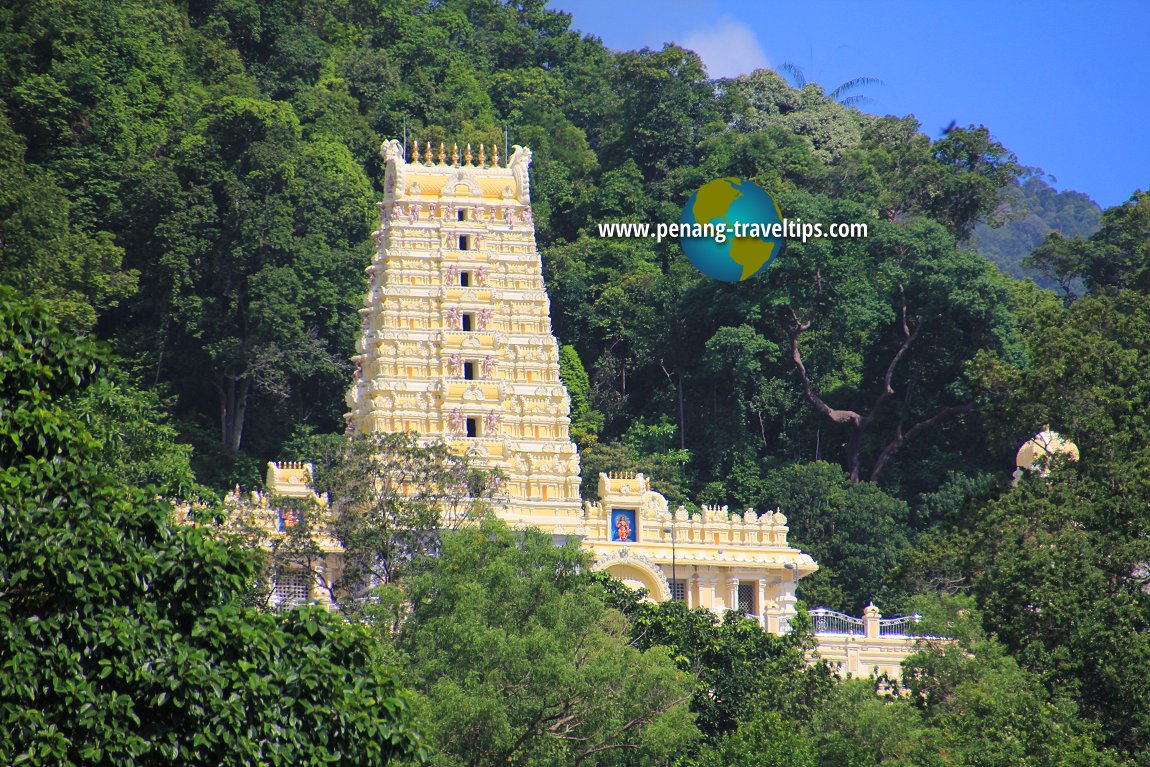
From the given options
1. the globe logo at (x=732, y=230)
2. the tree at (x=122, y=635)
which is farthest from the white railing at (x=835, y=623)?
the tree at (x=122, y=635)

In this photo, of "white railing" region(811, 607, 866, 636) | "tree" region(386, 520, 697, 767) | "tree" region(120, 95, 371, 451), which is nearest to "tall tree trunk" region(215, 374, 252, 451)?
"tree" region(120, 95, 371, 451)

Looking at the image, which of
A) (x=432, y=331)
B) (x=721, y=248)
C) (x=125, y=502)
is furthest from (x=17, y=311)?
(x=721, y=248)

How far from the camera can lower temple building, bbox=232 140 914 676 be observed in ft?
204

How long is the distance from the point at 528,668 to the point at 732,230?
132ft

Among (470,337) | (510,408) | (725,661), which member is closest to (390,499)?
(725,661)

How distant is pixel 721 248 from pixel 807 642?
2756 centimetres

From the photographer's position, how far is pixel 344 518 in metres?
53.0

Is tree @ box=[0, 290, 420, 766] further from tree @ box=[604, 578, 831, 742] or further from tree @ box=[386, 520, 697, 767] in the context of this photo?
tree @ box=[604, 578, 831, 742]

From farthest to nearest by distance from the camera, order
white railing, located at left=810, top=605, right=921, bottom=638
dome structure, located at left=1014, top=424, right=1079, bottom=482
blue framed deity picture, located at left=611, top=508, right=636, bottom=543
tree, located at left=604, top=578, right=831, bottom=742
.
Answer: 1. blue framed deity picture, located at left=611, top=508, right=636, bottom=543
2. white railing, located at left=810, top=605, right=921, bottom=638
3. dome structure, located at left=1014, top=424, right=1079, bottom=482
4. tree, located at left=604, top=578, right=831, bottom=742

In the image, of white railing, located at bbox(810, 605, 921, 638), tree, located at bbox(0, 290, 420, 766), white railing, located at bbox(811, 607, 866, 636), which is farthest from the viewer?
white railing, located at bbox(811, 607, 866, 636)

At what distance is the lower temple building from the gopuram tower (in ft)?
0.13

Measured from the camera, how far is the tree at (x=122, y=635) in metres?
27.6

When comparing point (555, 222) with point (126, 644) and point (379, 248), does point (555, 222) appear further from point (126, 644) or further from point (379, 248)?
point (126, 644)

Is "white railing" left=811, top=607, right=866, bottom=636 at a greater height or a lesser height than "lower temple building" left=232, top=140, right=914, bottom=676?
lesser
